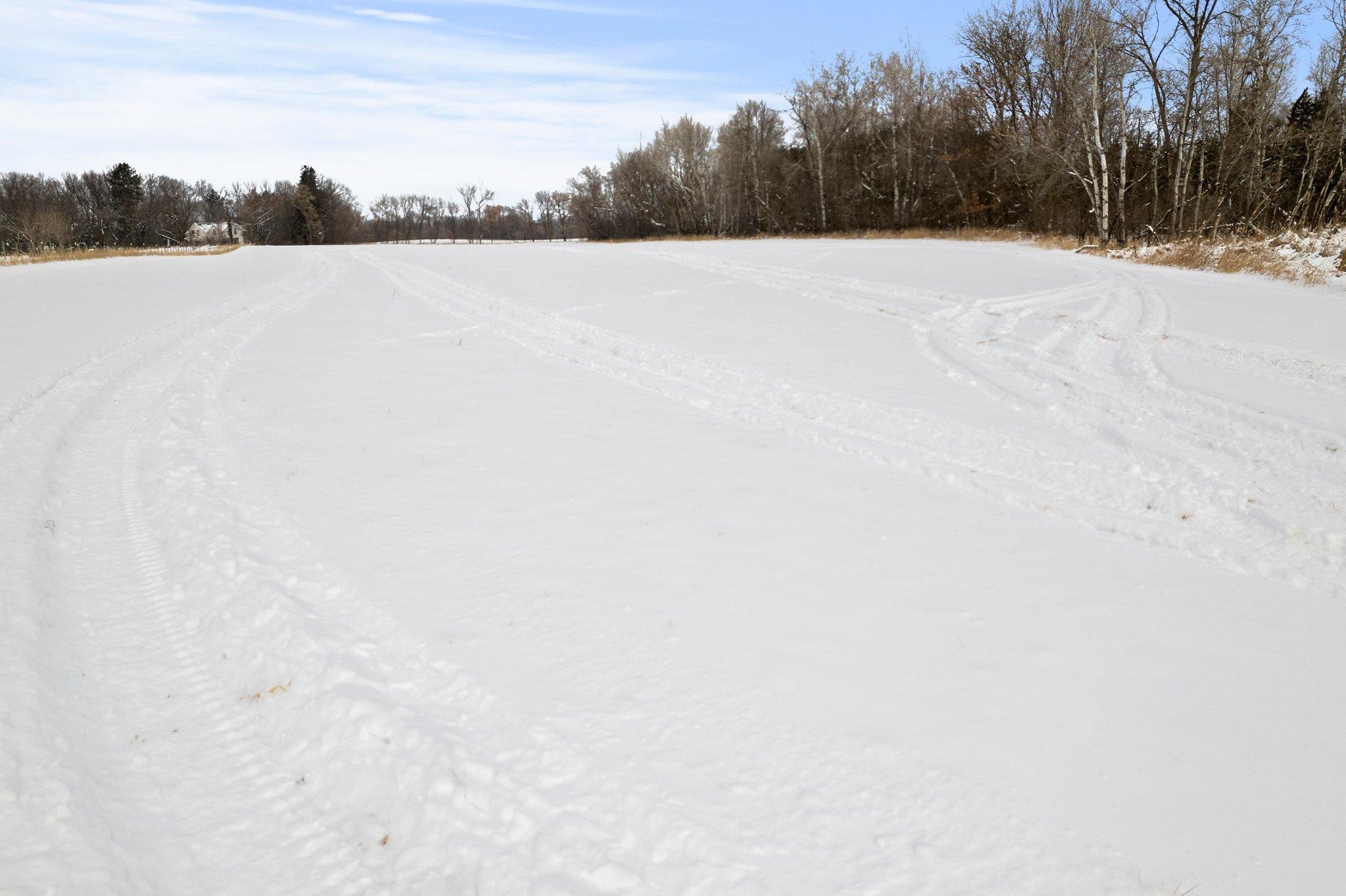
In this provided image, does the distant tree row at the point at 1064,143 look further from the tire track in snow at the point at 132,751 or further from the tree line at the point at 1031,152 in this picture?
the tire track in snow at the point at 132,751

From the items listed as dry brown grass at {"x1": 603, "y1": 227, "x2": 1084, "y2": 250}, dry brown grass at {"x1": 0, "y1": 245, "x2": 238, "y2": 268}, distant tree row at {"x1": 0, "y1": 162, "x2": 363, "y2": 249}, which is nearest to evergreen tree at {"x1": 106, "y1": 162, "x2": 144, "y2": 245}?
distant tree row at {"x1": 0, "y1": 162, "x2": 363, "y2": 249}

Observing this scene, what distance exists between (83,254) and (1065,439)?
38746 mm

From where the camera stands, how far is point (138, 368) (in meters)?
9.56

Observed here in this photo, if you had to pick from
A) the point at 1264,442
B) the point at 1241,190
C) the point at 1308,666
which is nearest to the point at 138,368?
the point at 1308,666

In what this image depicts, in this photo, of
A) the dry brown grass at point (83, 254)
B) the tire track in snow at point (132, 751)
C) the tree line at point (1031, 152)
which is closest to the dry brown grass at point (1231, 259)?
the tree line at point (1031, 152)

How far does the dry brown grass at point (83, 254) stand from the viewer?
2909 centimetres

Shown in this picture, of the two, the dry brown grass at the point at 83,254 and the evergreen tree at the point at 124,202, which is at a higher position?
the evergreen tree at the point at 124,202

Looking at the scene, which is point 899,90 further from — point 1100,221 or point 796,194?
point 1100,221

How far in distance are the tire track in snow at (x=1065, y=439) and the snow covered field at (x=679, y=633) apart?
5 centimetres

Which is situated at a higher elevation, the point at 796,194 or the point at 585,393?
the point at 796,194

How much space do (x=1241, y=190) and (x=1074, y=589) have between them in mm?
33723

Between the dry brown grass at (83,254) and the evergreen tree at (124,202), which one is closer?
the dry brown grass at (83,254)

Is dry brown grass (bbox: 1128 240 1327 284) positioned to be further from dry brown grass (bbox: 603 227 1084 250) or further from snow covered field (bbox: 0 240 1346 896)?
snow covered field (bbox: 0 240 1346 896)

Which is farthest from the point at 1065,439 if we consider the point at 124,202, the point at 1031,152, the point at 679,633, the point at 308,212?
the point at 124,202
